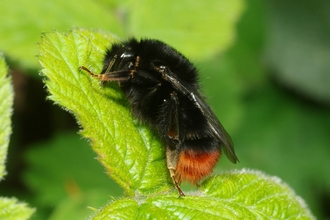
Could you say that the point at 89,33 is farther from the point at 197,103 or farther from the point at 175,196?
the point at 175,196

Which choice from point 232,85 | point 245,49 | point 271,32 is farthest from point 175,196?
point 271,32

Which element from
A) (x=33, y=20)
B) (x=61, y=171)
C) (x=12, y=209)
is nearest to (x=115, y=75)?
(x=12, y=209)

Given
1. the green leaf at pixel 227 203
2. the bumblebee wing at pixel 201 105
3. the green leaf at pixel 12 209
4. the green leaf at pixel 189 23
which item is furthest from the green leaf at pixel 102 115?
the green leaf at pixel 189 23

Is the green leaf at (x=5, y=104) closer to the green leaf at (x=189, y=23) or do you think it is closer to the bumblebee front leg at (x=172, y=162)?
the bumblebee front leg at (x=172, y=162)

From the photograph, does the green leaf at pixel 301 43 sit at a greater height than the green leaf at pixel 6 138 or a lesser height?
greater

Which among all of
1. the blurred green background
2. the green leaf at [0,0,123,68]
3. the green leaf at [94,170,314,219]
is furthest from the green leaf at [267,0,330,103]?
the green leaf at [94,170,314,219]
